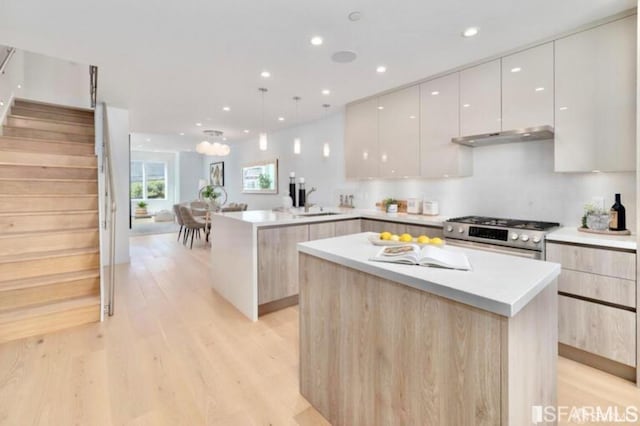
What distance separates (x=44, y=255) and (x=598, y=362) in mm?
4783

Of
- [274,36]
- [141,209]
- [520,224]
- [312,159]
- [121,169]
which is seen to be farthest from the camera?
[141,209]

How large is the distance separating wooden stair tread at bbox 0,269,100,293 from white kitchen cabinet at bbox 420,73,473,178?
12.1 ft

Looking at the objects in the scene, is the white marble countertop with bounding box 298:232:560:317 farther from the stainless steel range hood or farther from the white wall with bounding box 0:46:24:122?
the white wall with bounding box 0:46:24:122

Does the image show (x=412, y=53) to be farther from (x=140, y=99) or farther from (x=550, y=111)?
(x=140, y=99)

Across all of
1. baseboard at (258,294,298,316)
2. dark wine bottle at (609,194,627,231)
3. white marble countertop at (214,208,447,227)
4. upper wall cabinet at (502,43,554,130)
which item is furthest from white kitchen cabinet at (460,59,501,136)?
baseboard at (258,294,298,316)

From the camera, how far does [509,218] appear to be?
3080mm

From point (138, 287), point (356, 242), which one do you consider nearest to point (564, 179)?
point (356, 242)

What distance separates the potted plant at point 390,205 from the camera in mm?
3812

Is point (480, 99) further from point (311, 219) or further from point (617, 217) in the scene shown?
point (311, 219)

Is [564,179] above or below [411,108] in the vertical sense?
below

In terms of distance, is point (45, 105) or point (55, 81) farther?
point (55, 81)

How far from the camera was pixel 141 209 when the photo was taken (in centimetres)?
1085

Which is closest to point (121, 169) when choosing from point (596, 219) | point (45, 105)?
point (45, 105)

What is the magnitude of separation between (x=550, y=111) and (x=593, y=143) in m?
0.41
